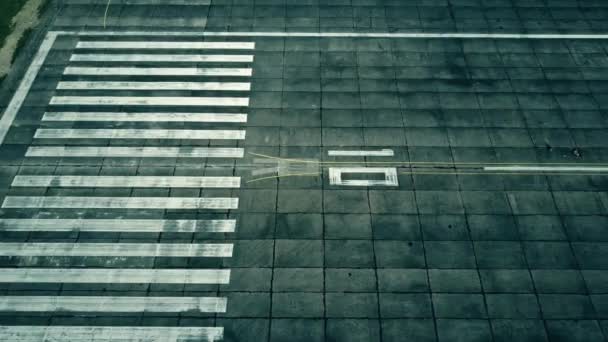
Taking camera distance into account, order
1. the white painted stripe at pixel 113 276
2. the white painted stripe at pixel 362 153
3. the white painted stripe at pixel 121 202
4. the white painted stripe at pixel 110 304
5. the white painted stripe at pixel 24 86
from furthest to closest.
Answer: the white painted stripe at pixel 24 86, the white painted stripe at pixel 362 153, the white painted stripe at pixel 121 202, the white painted stripe at pixel 113 276, the white painted stripe at pixel 110 304

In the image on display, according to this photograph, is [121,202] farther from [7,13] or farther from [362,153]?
[7,13]

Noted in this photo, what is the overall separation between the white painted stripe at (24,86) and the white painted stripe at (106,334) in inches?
619

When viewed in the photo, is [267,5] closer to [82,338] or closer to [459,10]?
[459,10]

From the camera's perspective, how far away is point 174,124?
32.2m

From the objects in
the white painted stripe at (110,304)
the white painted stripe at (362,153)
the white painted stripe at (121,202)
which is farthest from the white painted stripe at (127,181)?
the white painted stripe at (110,304)

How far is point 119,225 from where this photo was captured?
27.7 m

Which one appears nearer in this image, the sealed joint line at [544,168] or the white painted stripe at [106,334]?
the white painted stripe at [106,334]

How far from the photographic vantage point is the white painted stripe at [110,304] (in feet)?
81.2

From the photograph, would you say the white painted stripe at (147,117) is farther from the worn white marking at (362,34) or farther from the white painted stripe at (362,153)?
the worn white marking at (362,34)

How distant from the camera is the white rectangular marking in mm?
29406

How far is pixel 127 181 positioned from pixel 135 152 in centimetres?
257

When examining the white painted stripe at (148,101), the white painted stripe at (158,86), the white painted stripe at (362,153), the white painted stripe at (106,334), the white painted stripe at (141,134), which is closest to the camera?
the white painted stripe at (106,334)

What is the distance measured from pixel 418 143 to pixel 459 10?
56.9ft

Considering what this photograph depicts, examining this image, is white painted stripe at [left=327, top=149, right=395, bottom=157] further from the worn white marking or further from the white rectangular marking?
the worn white marking
